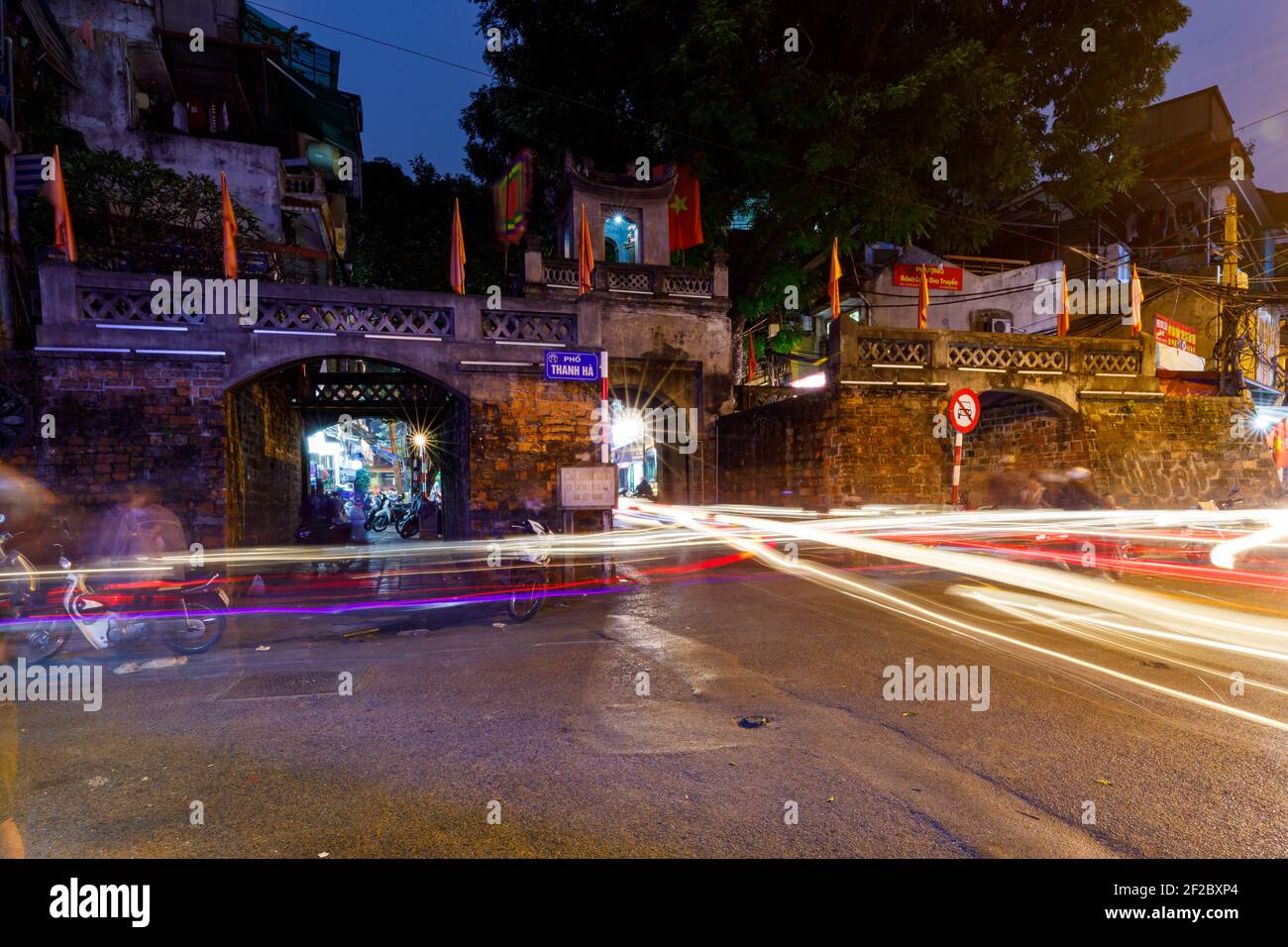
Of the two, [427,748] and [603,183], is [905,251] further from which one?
[427,748]

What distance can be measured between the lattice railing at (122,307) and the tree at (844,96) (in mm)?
13215

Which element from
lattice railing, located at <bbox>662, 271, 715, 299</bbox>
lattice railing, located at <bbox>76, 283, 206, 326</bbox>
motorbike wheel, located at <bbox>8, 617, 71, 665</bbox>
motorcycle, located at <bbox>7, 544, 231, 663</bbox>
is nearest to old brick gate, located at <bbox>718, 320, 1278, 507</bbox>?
lattice railing, located at <bbox>662, 271, 715, 299</bbox>

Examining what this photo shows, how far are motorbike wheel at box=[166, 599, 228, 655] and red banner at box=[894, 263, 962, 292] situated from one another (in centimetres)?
2747

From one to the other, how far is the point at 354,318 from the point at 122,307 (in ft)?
10.8

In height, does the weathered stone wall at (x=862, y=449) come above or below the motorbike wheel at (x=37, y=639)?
above

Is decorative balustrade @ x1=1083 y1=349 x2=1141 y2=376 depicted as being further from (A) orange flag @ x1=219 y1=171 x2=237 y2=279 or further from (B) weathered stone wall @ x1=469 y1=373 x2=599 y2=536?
(A) orange flag @ x1=219 y1=171 x2=237 y2=279

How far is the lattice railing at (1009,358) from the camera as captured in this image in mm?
15586

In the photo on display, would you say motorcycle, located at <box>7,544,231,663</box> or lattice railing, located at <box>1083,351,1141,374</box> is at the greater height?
lattice railing, located at <box>1083,351,1141,374</box>

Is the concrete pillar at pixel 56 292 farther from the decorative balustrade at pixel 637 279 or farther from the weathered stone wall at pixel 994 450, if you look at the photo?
the weathered stone wall at pixel 994 450

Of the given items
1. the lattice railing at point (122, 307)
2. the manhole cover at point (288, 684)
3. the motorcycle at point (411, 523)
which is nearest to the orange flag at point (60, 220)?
the lattice railing at point (122, 307)

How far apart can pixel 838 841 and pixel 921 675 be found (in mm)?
2715

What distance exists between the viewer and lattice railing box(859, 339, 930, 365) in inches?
590
